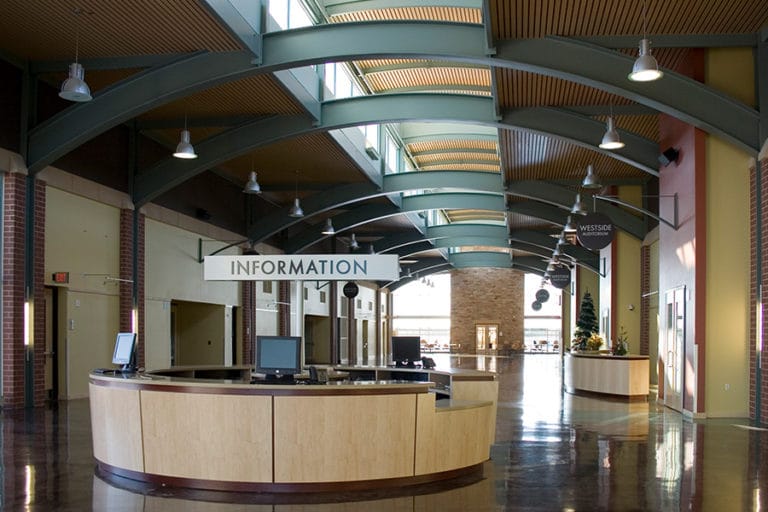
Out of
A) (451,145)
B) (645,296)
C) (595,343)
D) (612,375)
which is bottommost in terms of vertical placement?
(612,375)

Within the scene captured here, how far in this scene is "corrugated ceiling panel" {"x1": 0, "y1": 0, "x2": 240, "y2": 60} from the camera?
1060cm

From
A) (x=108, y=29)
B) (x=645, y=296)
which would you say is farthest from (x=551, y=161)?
(x=108, y=29)

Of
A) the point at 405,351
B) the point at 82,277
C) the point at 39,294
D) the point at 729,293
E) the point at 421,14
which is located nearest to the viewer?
the point at 405,351

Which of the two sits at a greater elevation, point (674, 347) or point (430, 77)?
point (430, 77)

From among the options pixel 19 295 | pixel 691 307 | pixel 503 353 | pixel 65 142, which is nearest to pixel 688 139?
pixel 691 307

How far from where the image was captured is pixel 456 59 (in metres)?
11.6

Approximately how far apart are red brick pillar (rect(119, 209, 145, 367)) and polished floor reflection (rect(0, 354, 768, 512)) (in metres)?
4.07

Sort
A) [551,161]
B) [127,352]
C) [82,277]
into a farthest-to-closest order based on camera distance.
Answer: [551,161] → [82,277] → [127,352]

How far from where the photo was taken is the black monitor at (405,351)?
11.3 m

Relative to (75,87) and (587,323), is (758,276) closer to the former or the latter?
(75,87)

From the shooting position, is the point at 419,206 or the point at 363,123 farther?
the point at 419,206

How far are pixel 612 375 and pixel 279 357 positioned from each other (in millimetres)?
10727

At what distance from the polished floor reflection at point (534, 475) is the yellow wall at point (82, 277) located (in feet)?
8.43

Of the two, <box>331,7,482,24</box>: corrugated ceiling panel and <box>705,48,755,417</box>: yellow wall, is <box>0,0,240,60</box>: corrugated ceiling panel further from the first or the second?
<box>705,48,755,417</box>: yellow wall
